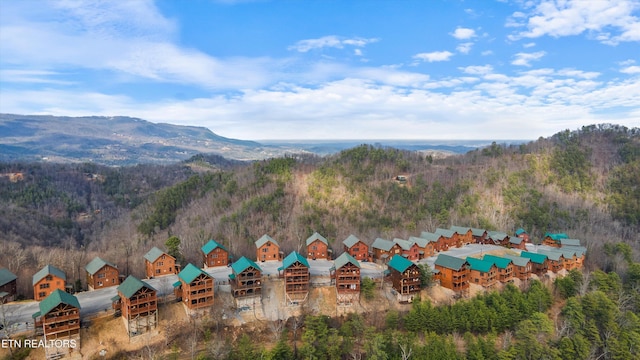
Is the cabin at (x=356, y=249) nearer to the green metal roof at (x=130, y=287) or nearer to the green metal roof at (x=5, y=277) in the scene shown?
the green metal roof at (x=130, y=287)

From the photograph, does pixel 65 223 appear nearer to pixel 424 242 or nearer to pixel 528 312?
pixel 424 242

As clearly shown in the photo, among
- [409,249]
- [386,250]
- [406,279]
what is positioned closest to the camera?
[406,279]

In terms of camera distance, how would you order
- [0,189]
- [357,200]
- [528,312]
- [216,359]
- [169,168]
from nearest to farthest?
[216,359] → [528,312] → [357,200] → [0,189] → [169,168]

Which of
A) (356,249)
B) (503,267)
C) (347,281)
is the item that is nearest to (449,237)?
(503,267)

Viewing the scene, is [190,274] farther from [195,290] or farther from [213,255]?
[213,255]

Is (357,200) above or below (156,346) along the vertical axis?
above

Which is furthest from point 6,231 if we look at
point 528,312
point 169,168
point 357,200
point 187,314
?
point 169,168

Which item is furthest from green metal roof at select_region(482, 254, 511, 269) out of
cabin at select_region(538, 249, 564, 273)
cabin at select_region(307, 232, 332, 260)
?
cabin at select_region(307, 232, 332, 260)
